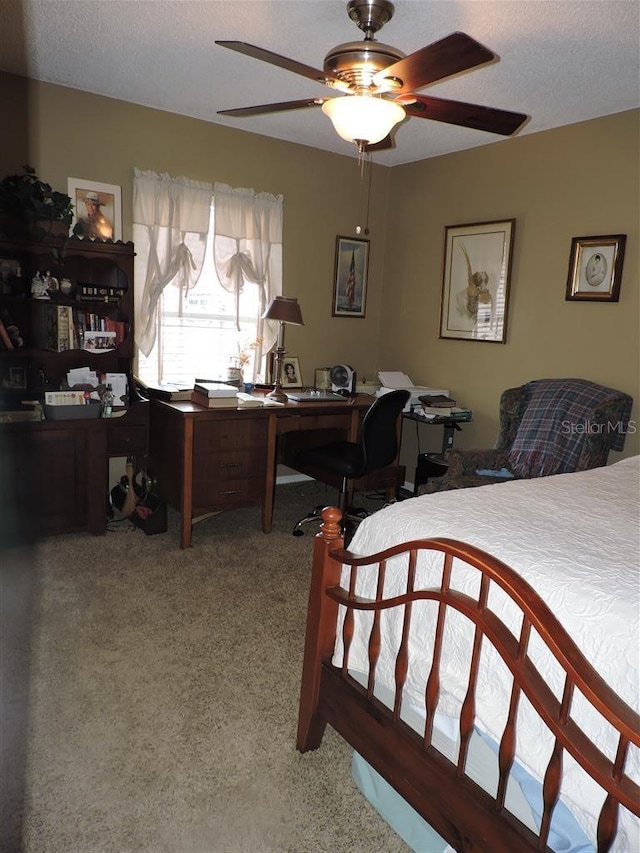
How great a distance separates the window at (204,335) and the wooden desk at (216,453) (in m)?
0.46

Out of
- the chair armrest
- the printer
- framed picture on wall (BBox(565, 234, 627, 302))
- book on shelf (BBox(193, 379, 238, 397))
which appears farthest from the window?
framed picture on wall (BBox(565, 234, 627, 302))

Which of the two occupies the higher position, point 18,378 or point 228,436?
point 18,378

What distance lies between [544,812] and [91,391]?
291 centimetres

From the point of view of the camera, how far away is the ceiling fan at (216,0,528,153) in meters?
1.78

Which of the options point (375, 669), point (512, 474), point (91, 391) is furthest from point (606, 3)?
point (91, 391)


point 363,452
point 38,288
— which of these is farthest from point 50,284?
point 363,452

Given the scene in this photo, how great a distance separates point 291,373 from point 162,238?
126 centimetres

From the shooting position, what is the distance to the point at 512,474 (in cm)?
335

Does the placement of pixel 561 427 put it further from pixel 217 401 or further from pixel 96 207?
pixel 96 207

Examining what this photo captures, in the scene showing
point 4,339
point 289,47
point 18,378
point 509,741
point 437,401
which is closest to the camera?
point 509,741

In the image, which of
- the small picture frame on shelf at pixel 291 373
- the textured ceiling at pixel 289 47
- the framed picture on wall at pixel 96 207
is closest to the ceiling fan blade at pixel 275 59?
the textured ceiling at pixel 289 47

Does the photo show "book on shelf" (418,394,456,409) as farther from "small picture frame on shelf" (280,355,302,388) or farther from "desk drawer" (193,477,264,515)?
"desk drawer" (193,477,264,515)

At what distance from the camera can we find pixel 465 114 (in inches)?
84.8

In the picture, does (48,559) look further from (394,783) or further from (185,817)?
(394,783)
